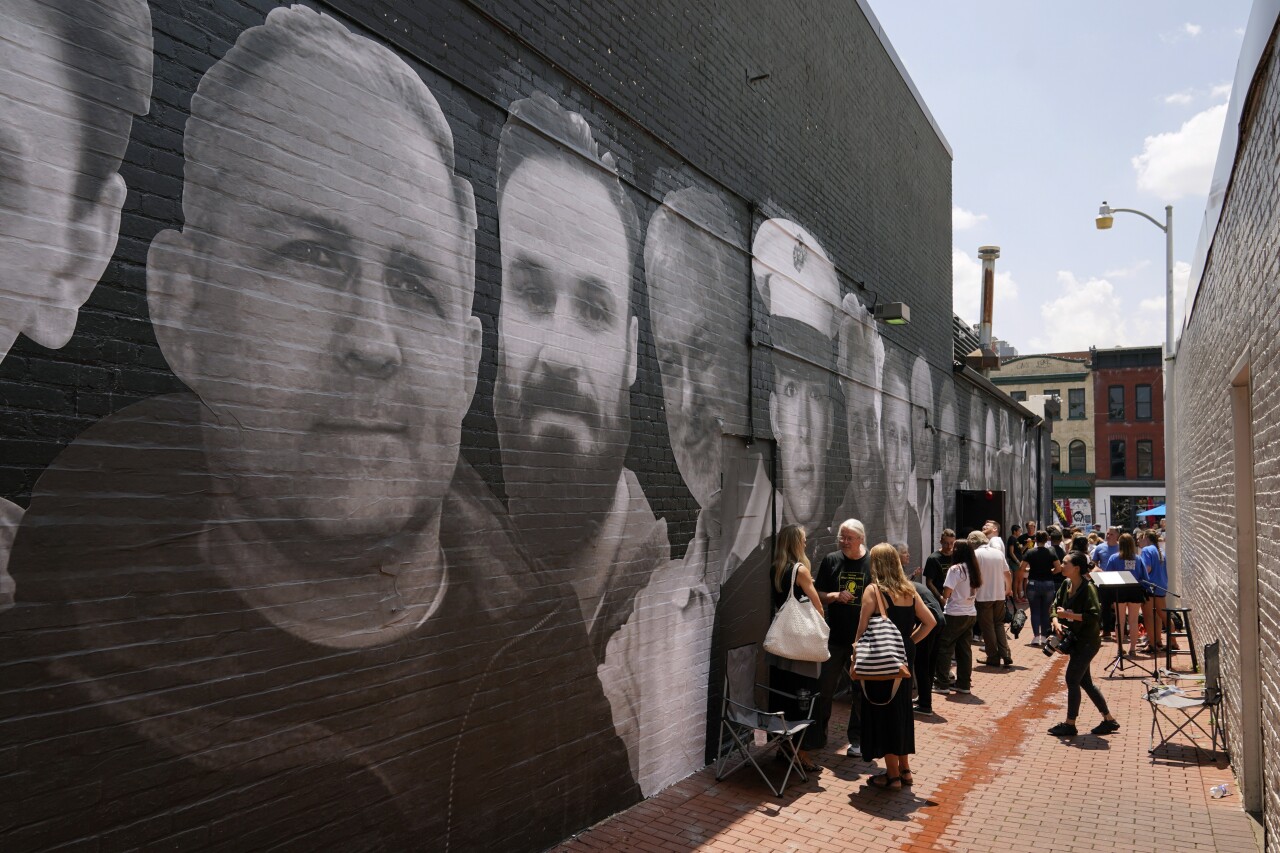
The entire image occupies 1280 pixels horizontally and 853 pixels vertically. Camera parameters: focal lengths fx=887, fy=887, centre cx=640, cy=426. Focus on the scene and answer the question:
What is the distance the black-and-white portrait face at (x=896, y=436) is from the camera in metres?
12.4

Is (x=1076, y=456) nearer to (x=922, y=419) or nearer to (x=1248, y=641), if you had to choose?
(x=922, y=419)

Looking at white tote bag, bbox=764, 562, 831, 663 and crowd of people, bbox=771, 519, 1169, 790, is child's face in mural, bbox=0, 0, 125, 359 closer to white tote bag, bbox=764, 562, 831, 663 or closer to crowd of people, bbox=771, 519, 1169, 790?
white tote bag, bbox=764, 562, 831, 663

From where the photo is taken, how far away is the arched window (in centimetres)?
5012

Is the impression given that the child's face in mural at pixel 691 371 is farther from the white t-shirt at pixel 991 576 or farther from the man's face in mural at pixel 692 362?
the white t-shirt at pixel 991 576

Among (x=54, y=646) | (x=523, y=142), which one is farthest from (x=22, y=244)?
(x=523, y=142)

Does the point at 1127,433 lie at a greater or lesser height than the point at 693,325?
greater

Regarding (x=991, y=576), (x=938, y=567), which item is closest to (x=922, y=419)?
(x=991, y=576)

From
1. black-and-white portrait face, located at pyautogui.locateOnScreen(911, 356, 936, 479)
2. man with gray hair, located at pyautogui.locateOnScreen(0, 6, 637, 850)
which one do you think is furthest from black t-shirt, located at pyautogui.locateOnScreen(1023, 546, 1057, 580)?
man with gray hair, located at pyautogui.locateOnScreen(0, 6, 637, 850)

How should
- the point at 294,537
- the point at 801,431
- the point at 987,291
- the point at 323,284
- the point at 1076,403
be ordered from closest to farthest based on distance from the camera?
the point at 294,537 → the point at 323,284 → the point at 801,431 → the point at 987,291 → the point at 1076,403

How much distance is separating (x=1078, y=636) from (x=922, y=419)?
684cm

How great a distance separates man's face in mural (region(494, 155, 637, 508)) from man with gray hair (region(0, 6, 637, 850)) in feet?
1.33

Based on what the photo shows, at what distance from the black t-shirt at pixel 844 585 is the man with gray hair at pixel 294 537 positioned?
3.44 m

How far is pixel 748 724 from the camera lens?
6.62 m

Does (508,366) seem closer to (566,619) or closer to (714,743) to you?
(566,619)
